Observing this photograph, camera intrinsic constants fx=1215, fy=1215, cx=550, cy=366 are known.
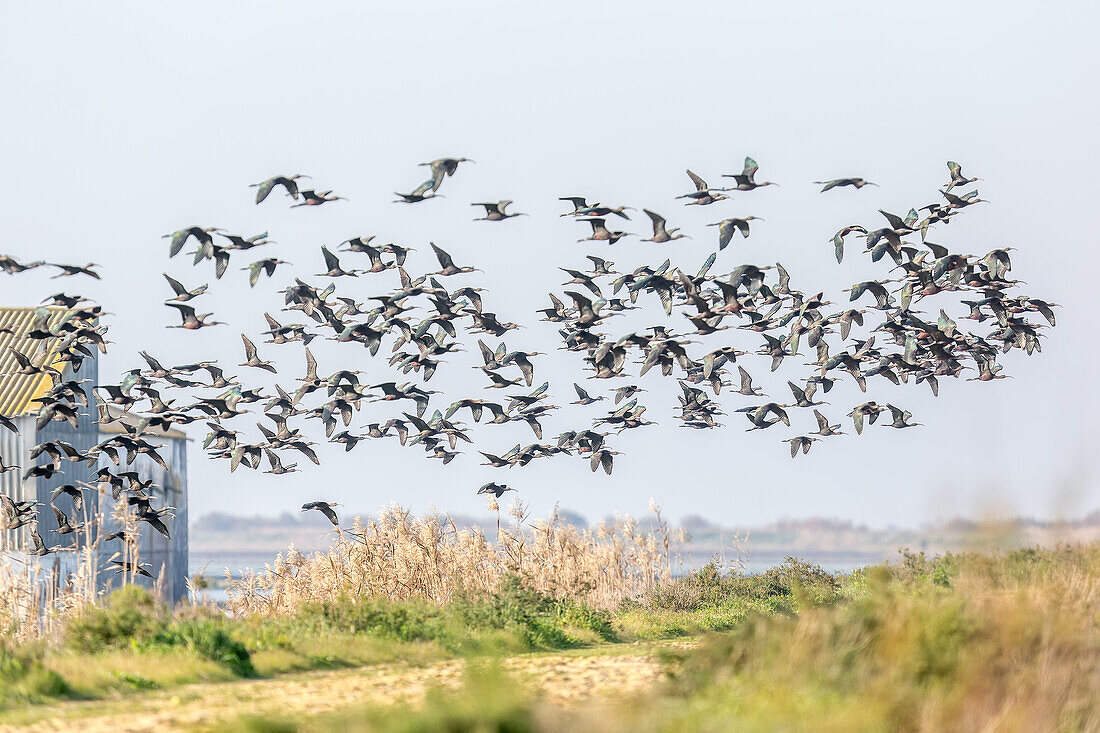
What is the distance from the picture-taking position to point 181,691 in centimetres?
1376

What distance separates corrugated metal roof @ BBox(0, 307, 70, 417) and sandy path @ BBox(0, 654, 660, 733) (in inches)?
842

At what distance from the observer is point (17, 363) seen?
3603 centimetres

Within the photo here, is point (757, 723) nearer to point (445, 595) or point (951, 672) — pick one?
point (951, 672)

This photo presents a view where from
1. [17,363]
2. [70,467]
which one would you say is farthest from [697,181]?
[17,363]

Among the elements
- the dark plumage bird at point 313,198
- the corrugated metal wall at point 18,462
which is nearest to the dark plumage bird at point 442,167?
the dark plumage bird at point 313,198

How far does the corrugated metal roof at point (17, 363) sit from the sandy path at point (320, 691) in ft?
70.2

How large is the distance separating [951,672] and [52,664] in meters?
10.2

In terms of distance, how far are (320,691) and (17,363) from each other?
26.1 m

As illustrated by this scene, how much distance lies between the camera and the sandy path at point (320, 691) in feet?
38.9

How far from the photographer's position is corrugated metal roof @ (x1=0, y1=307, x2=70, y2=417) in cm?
3438

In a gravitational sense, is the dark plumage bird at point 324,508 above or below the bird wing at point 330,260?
below

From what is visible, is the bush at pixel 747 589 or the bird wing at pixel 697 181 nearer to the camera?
the bird wing at pixel 697 181

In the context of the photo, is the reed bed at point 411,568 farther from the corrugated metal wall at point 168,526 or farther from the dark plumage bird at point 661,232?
the corrugated metal wall at point 168,526

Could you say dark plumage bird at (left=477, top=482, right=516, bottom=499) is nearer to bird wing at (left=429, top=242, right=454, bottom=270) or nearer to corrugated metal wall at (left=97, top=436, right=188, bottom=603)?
bird wing at (left=429, top=242, right=454, bottom=270)
